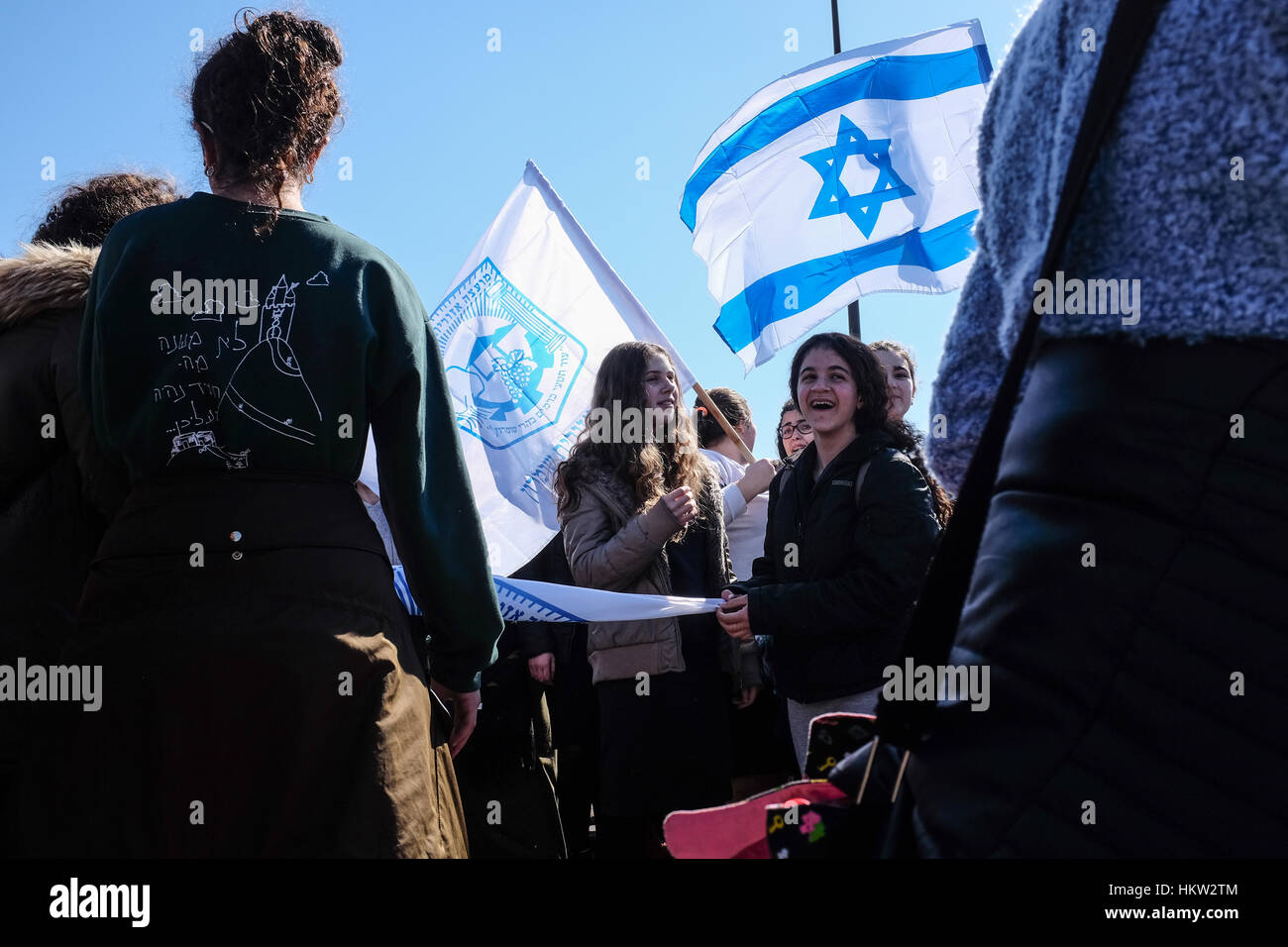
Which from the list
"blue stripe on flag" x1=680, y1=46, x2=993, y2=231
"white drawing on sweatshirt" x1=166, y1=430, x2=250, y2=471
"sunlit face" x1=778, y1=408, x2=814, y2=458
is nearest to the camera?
"white drawing on sweatshirt" x1=166, y1=430, x2=250, y2=471

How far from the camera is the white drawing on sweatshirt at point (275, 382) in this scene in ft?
6.73

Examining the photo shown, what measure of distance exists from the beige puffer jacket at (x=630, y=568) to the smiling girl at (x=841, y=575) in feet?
1.32

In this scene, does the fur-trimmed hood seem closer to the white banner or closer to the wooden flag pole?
the white banner

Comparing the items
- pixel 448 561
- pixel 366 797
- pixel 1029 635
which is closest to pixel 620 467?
pixel 448 561

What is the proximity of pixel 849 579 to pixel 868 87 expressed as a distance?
398 centimetres

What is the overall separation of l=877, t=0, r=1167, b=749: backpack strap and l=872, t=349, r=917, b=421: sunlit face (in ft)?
14.1

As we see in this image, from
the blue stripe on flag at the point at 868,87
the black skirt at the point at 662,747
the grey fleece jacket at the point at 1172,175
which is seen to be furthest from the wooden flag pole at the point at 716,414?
the grey fleece jacket at the point at 1172,175

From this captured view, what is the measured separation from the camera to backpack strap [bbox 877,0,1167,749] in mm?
1100

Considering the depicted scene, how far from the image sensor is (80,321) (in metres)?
2.48

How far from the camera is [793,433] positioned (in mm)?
5781

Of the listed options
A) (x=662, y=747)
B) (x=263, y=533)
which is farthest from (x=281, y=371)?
(x=662, y=747)

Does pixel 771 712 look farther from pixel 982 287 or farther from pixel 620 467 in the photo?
pixel 982 287

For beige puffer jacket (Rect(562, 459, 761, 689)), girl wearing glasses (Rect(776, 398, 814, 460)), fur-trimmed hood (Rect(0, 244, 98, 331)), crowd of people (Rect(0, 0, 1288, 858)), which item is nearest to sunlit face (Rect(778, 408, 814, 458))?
girl wearing glasses (Rect(776, 398, 814, 460))
